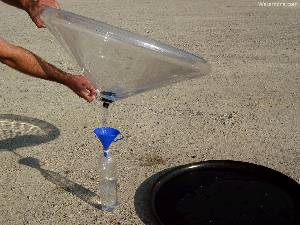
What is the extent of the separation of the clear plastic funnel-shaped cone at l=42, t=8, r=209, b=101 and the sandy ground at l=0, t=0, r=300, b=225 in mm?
782

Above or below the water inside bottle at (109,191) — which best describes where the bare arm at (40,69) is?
above

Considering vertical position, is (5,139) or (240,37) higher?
(240,37)

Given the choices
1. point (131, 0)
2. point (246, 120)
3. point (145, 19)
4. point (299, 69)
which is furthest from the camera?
point (131, 0)

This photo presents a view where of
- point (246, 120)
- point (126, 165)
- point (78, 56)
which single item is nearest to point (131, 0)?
point (246, 120)

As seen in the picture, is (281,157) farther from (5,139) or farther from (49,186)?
(5,139)

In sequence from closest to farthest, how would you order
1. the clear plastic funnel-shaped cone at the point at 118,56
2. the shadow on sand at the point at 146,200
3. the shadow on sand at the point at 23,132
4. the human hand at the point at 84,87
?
the clear plastic funnel-shaped cone at the point at 118,56 < the human hand at the point at 84,87 < the shadow on sand at the point at 146,200 < the shadow on sand at the point at 23,132

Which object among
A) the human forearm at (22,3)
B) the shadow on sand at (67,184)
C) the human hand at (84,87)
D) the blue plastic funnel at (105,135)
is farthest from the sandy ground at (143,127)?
the human forearm at (22,3)

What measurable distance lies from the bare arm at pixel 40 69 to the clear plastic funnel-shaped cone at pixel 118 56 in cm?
8

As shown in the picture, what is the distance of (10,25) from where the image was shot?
597cm

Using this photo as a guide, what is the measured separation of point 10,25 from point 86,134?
3.25m

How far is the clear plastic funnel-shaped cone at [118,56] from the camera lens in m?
1.94

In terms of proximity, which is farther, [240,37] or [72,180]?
[240,37]

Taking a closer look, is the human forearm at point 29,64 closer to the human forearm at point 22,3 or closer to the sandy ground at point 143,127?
the human forearm at point 22,3

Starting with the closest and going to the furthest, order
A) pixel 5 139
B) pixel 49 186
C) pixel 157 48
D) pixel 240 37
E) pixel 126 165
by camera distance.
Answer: pixel 157 48 < pixel 49 186 < pixel 126 165 < pixel 5 139 < pixel 240 37
